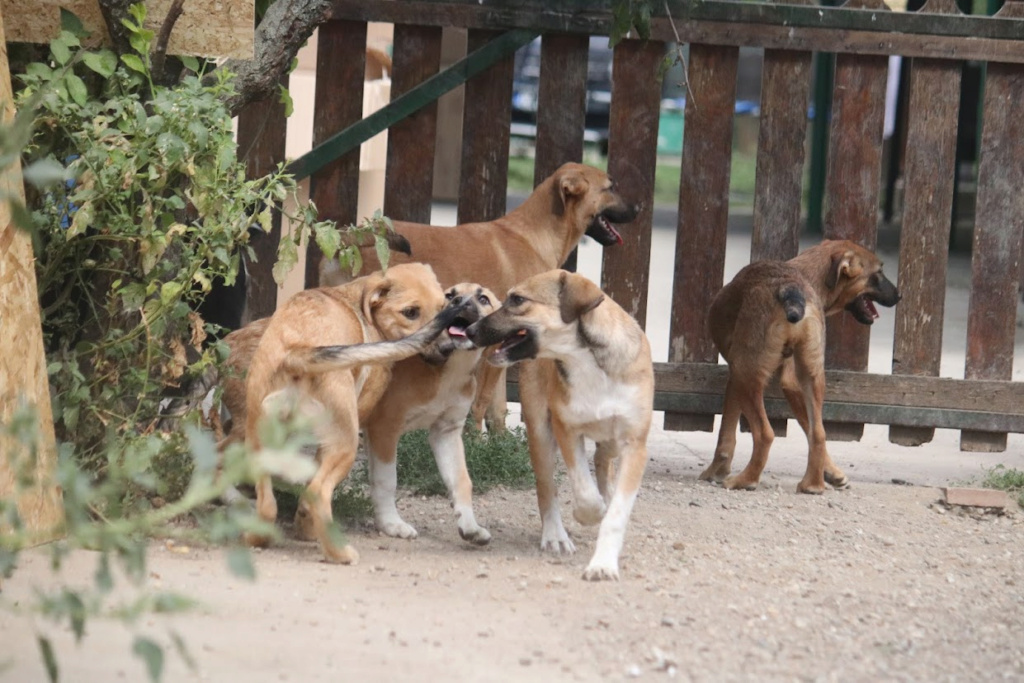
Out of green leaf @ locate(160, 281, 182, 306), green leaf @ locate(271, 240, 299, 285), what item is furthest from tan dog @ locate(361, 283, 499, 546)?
green leaf @ locate(160, 281, 182, 306)

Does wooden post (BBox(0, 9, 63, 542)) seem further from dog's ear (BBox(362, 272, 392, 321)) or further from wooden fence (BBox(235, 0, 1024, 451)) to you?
wooden fence (BBox(235, 0, 1024, 451))

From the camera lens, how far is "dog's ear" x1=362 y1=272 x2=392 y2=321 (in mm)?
5793

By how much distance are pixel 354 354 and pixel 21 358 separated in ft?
3.94

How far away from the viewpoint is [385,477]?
5.75 meters

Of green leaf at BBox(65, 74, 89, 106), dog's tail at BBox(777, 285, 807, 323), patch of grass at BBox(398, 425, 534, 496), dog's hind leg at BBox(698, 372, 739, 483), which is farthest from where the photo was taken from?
dog's hind leg at BBox(698, 372, 739, 483)

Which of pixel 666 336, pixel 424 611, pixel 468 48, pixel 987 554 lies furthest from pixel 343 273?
pixel 666 336

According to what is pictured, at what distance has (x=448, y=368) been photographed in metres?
5.76

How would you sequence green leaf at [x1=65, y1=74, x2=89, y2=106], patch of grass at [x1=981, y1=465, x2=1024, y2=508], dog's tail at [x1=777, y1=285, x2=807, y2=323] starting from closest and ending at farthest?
green leaf at [x1=65, y1=74, x2=89, y2=106] → dog's tail at [x1=777, y1=285, x2=807, y2=323] → patch of grass at [x1=981, y1=465, x2=1024, y2=508]

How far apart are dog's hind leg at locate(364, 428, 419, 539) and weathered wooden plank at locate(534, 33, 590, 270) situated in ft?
8.42

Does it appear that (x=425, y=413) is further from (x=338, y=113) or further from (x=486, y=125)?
(x=338, y=113)

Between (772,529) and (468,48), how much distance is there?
3212mm

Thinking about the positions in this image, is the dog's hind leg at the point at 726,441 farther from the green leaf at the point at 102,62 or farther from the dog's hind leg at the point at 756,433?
the green leaf at the point at 102,62

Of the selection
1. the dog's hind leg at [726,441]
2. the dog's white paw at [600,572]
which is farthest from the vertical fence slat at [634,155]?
the dog's white paw at [600,572]

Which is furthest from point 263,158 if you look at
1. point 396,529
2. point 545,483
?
point 545,483
